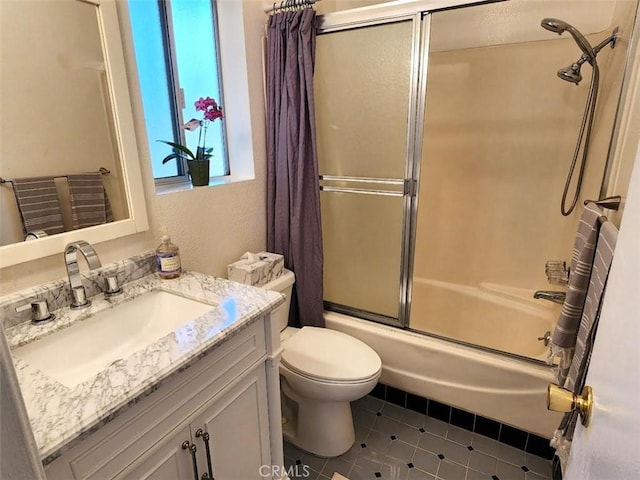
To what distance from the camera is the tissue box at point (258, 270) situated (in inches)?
66.0

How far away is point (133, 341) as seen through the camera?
1197 mm

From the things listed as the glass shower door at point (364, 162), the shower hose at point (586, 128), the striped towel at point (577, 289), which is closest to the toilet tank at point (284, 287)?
the glass shower door at point (364, 162)

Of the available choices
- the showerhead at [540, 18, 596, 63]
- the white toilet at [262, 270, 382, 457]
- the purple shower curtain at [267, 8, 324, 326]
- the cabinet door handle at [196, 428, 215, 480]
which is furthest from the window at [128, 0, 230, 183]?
the showerhead at [540, 18, 596, 63]

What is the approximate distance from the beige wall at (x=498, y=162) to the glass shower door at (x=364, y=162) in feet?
1.75

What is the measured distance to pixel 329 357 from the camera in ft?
5.43

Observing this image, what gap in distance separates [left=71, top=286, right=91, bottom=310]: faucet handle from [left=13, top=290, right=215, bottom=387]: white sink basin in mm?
69

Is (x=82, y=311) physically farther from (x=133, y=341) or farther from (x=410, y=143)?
(x=410, y=143)

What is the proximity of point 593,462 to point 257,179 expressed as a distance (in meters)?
1.67

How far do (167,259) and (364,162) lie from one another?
1.10m

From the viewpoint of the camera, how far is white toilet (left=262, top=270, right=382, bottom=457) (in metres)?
1.55

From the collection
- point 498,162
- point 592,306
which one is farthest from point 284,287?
A: point 498,162

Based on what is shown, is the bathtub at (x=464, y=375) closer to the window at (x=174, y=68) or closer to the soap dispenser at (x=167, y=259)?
the soap dispenser at (x=167, y=259)

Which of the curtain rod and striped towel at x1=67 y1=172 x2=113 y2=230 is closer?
striped towel at x1=67 y1=172 x2=113 y2=230

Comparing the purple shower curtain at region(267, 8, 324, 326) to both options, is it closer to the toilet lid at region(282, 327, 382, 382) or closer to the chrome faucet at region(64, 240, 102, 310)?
the toilet lid at region(282, 327, 382, 382)
